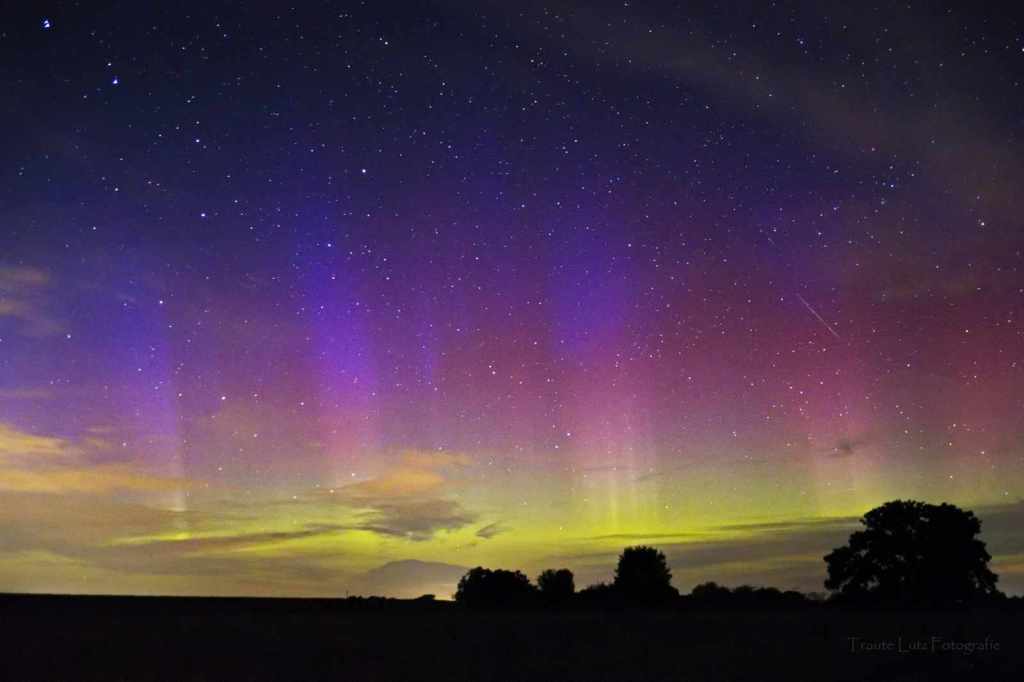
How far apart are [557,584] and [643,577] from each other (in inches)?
246

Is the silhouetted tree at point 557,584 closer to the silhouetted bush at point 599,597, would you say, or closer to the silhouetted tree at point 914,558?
the silhouetted bush at point 599,597

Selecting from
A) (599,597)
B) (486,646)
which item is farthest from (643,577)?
(486,646)

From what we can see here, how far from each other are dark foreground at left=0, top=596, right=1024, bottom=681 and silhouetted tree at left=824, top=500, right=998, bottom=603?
15.3 m

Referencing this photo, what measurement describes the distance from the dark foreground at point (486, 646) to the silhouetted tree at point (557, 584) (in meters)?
26.7

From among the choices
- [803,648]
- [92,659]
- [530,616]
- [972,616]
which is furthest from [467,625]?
[972,616]

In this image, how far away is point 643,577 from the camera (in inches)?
2648

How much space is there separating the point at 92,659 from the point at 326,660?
5.52 metres

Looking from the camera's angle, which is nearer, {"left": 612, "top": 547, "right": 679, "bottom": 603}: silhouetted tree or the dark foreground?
the dark foreground

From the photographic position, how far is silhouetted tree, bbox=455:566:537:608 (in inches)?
2489

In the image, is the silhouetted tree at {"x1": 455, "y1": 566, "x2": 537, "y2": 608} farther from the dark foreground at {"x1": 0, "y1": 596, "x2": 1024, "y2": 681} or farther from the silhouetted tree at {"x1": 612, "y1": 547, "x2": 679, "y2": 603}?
the dark foreground at {"x1": 0, "y1": 596, "x2": 1024, "y2": 681}

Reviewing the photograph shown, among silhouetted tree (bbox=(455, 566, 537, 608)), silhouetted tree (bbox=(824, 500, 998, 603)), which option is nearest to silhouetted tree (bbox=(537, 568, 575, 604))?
silhouetted tree (bbox=(455, 566, 537, 608))

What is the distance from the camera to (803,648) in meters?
26.7

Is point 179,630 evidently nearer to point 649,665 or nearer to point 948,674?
point 649,665

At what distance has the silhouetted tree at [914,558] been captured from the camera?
53.1 meters
